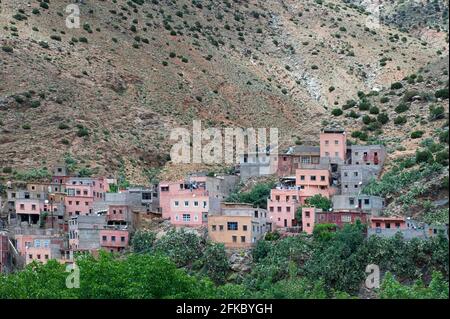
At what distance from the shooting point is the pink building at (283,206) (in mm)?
63094

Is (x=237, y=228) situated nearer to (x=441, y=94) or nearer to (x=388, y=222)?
(x=388, y=222)

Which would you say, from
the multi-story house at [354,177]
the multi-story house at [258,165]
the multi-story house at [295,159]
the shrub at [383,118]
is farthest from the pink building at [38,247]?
the shrub at [383,118]

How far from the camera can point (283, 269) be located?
57.1 metres

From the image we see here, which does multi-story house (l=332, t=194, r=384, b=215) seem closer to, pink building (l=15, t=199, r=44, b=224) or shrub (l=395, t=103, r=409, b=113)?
pink building (l=15, t=199, r=44, b=224)

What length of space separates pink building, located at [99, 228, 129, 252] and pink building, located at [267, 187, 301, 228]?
224 inches

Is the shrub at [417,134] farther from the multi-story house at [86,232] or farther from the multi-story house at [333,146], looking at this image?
the multi-story house at [86,232]

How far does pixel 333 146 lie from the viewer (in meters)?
68.9

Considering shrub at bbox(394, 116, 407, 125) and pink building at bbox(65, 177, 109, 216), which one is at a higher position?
shrub at bbox(394, 116, 407, 125)

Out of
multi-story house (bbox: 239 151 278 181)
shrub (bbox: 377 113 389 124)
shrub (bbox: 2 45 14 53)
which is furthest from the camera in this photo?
shrub (bbox: 2 45 14 53)

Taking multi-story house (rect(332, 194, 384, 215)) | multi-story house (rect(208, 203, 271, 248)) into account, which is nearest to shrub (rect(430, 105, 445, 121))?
multi-story house (rect(332, 194, 384, 215))

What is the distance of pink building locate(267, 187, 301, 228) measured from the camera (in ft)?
207

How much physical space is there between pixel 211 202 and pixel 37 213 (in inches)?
317

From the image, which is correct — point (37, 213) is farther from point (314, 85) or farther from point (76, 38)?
point (314, 85)

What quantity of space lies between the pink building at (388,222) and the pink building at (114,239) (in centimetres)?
1018
